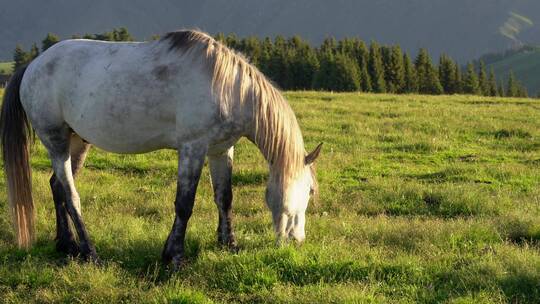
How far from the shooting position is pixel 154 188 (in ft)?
36.1

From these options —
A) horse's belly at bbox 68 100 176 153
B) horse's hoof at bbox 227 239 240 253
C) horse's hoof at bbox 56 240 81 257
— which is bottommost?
horse's hoof at bbox 56 240 81 257

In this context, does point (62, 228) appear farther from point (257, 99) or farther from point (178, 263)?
point (257, 99)

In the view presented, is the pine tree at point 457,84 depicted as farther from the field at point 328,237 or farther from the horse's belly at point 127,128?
the horse's belly at point 127,128

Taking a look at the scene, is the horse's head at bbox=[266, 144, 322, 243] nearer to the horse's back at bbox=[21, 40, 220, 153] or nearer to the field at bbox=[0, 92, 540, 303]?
the field at bbox=[0, 92, 540, 303]

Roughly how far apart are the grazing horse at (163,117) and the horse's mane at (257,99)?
0.01 m

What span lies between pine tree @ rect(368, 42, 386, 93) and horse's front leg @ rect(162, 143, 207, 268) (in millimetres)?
65912

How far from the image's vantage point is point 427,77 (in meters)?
76.4

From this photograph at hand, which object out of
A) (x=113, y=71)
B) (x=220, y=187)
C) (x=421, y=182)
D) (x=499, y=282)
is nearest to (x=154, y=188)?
(x=220, y=187)

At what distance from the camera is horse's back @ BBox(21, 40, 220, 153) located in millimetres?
6695

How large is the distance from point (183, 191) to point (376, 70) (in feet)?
227

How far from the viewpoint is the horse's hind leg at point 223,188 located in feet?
24.8

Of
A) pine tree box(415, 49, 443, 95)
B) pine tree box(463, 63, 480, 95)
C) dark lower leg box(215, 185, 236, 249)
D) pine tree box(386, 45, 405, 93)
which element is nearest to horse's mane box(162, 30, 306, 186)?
dark lower leg box(215, 185, 236, 249)

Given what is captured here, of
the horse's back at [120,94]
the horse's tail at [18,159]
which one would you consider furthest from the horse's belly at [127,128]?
the horse's tail at [18,159]

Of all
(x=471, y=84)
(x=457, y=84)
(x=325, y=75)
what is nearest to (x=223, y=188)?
(x=325, y=75)
